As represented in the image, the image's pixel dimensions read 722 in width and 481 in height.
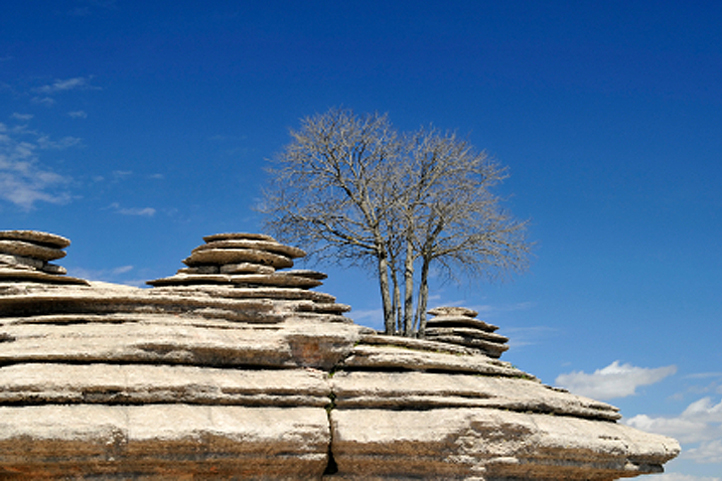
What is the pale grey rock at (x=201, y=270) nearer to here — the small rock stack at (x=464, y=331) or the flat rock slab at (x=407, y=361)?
the flat rock slab at (x=407, y=361)

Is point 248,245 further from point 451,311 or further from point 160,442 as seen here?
point 451,311

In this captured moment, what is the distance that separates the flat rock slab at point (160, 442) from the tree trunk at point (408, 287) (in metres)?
10.4

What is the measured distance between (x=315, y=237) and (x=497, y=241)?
6.80 meters

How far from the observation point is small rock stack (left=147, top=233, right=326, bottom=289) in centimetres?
1756

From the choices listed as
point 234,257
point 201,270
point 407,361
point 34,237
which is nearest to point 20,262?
point 34,237

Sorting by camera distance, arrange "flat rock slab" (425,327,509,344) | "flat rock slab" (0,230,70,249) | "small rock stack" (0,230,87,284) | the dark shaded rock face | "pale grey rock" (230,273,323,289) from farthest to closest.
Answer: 1. "flat rock slab" (425,327,509,344)
2. "flat rock slab" (0,230,70,249)
3. "pale grey rock" (230,273,323,289)
4. "small rock stack" (0,230,87,284)
5. the dark shaded rock face

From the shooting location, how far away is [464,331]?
25.3m

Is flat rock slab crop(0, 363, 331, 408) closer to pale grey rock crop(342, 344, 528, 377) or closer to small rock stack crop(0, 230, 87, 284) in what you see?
pale grey rock crop(342, 344, 528, 377)

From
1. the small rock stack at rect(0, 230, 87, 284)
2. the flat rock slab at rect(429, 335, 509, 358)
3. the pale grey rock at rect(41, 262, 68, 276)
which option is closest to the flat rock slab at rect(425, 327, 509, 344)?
the flat rock slab at rect(429, 335, 509, 358)

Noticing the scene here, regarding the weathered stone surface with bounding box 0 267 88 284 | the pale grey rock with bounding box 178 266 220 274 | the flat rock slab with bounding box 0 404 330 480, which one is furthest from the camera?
the pale grey rock with bounding box 178 266 220 274

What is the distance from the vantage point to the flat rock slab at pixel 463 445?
42.1 ft

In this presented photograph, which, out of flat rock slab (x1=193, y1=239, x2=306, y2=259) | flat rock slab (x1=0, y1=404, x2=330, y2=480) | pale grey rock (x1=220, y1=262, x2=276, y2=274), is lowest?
flat rock slab (x1=0, y1=404, x2=330, y2=480)

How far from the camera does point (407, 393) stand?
13.6 meters

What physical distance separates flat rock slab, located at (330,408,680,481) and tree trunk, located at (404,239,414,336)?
8981 millimetres
